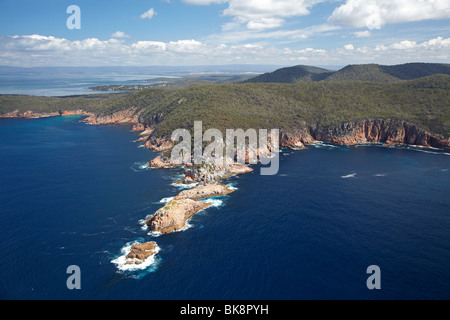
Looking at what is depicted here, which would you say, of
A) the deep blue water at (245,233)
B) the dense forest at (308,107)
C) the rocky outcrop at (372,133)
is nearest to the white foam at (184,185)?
the deep blue water at (245,233)

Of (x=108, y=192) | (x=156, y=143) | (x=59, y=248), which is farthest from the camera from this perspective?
(x=156, y=143)

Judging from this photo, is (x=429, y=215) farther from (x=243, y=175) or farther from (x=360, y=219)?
(x=243, y=175)

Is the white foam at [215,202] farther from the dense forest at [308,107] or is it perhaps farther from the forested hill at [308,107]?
the forested hill at [308,107]

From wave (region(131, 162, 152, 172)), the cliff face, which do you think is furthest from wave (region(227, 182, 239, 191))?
the cliff face

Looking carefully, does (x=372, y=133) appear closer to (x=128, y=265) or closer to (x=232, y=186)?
(x=232, y=186)

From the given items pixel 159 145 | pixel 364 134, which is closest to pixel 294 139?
pixel 364 134
